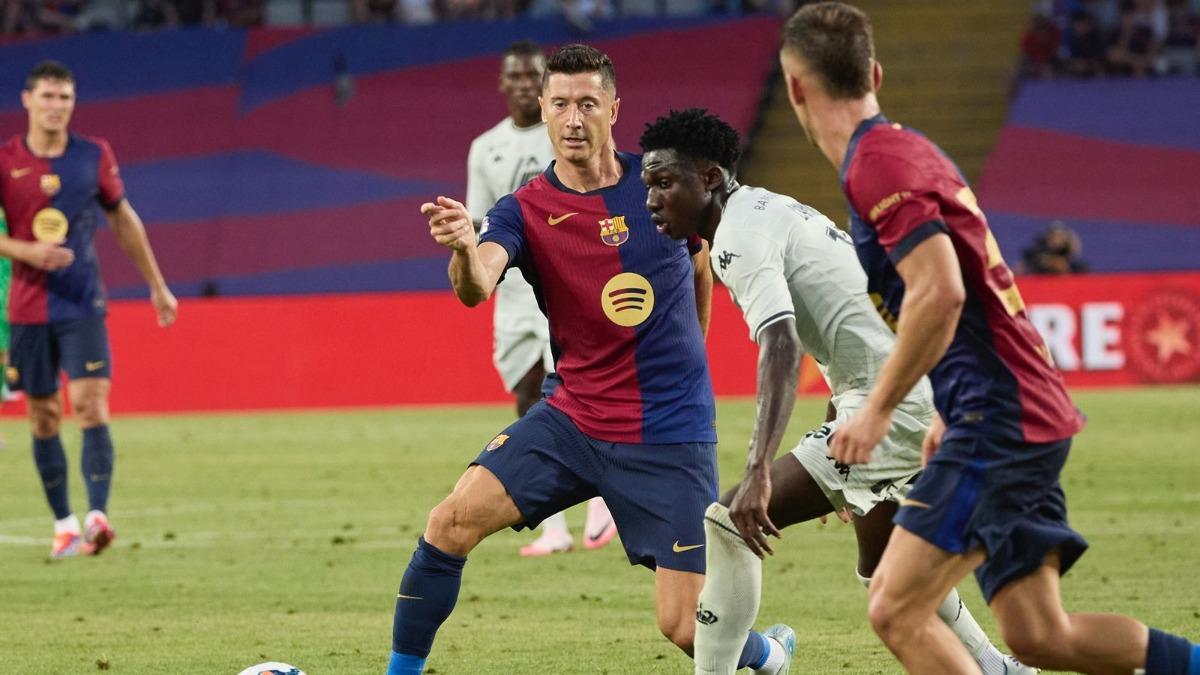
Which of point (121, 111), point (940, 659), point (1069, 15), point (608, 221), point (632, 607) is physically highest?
point (608, 221)

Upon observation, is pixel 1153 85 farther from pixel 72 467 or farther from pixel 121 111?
pixel 72 467

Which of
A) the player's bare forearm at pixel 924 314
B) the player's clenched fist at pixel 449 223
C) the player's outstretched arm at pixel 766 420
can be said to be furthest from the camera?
the player's clenched fist at pixel 449 223

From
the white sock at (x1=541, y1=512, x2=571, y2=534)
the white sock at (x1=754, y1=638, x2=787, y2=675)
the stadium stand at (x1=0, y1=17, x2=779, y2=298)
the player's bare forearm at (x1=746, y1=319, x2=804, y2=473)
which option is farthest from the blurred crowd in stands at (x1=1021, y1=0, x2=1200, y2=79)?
the player's bare forearm at (x1=746, y1=319, x2=804, y2=473)

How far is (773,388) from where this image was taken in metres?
5.59

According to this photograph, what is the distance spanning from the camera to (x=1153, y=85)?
94.3 ft

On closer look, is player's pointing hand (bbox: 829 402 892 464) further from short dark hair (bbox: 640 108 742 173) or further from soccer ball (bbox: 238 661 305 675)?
soccer ball (bbox: 238 661 305 675)

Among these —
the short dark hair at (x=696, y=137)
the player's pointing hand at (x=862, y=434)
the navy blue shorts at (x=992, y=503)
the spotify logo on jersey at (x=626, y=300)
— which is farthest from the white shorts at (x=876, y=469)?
the player's pointing hand at (x=862, y=434)

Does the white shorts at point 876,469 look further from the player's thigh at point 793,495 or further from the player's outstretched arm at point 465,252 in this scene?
the player's outstretched arm at point 465,252

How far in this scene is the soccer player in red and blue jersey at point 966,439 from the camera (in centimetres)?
493

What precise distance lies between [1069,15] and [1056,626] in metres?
25.7

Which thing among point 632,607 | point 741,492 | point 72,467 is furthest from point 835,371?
point 72,467

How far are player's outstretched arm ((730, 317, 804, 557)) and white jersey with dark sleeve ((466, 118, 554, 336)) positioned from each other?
5.28 m

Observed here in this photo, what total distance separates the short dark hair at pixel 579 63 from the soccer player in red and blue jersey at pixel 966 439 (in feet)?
5.72

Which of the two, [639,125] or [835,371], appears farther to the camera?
[639,125]
